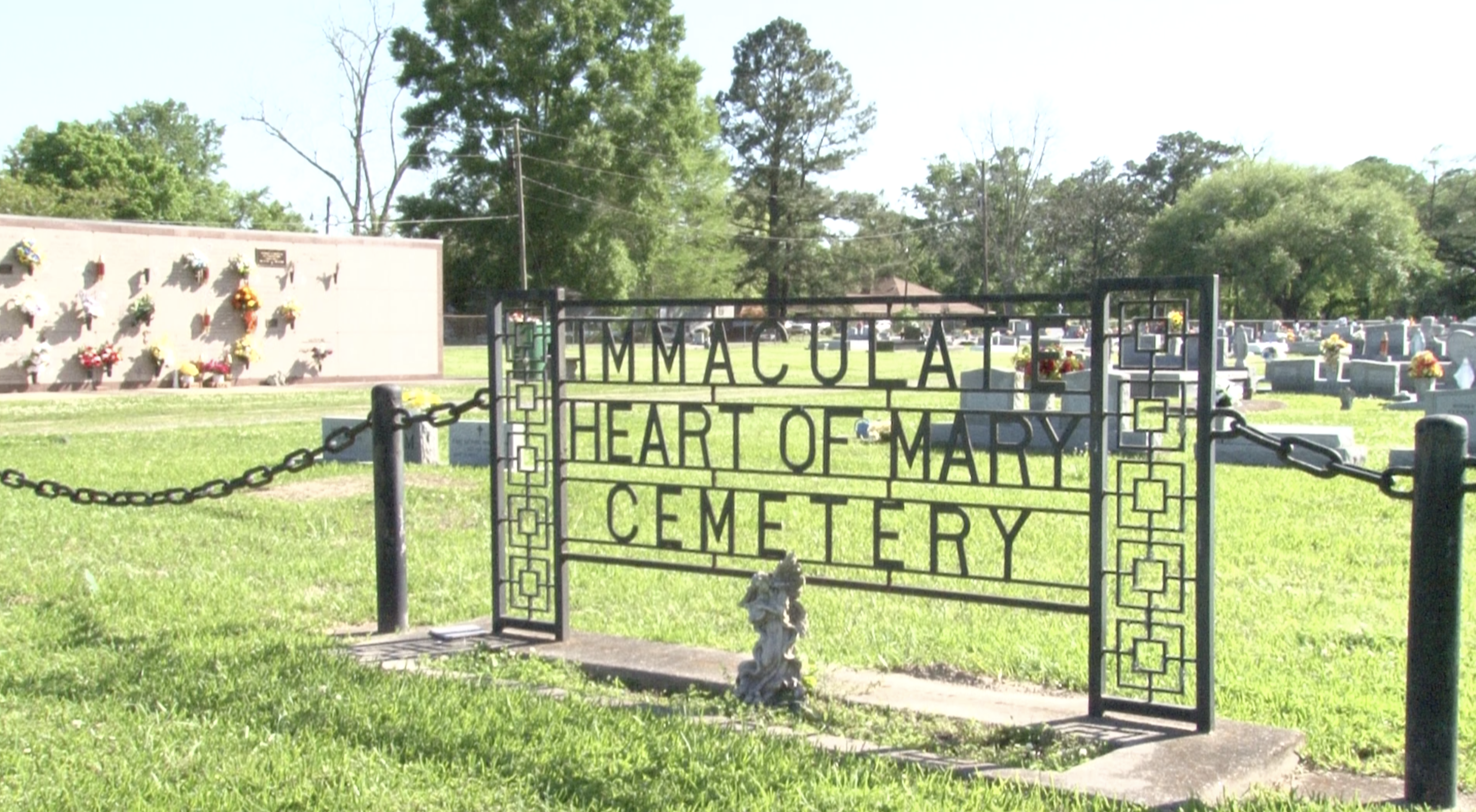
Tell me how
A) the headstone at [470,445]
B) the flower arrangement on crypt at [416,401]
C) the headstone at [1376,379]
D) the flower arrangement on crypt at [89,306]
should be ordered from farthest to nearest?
the flower arrangement on crypt at [89,306] < the headstone at [1376,379] < the headstone at [470,445] < the flower arrangement on crypt at [416,401]

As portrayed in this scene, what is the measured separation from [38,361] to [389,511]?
21.8 m

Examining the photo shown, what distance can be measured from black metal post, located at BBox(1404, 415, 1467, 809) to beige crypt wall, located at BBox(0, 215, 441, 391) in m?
25.4

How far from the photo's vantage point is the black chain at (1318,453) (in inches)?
154

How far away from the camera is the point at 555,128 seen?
5166 cm

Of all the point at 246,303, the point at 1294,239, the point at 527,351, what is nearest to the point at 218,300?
the point at 246,303

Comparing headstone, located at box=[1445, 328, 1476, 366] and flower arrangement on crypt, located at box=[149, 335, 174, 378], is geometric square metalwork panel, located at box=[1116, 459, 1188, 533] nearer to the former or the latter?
headstone, located at box=[1445, 328, 1476, 366]

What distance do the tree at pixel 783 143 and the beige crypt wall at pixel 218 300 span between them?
3981 centimetres

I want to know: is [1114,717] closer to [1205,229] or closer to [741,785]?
[741,785]

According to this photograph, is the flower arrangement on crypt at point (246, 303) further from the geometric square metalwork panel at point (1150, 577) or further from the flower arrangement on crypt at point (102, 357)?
the geometric square metalwork panel at point (1150, 577)

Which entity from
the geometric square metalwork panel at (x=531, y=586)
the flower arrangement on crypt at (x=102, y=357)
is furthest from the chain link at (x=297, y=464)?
the flower arrangement on crypt at (x=102, y=357)

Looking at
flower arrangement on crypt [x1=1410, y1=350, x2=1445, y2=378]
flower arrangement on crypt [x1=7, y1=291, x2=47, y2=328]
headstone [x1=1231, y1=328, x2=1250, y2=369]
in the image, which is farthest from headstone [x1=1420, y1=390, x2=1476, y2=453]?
flower arrangement on crypt [x1=7, y1=291, x2=47, y2=328]

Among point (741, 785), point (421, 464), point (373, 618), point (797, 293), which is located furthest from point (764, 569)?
point (797, 293)

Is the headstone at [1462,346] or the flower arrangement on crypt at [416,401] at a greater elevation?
the headstone at [1462,346]

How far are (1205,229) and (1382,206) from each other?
27.1ft
